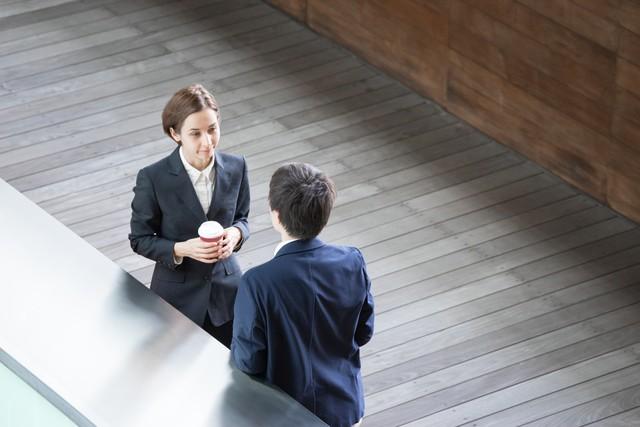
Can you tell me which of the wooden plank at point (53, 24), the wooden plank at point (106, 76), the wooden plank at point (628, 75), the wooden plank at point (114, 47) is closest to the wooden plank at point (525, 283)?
the wooden plank at point (628, 75)

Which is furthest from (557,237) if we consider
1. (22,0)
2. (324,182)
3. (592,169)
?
(22,0)

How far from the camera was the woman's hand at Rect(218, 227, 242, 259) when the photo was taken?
358 centimetres

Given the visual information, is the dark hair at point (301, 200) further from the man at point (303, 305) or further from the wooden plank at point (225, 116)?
the wooden plank at point (225, 116)

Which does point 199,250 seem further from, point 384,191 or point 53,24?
point 53,24

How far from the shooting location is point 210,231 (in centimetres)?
345

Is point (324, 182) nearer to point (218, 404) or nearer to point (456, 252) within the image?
point (218, 404)

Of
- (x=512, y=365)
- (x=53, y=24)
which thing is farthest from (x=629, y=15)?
(x=53, y=24)

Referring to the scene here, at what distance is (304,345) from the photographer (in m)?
3.10

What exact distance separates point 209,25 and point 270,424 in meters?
5.16

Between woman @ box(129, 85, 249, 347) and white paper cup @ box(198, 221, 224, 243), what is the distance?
36mm

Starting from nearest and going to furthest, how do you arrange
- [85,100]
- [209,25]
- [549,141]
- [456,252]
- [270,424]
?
[270,424]
[456,252]
[549,141]
[85,100]
[209,25]

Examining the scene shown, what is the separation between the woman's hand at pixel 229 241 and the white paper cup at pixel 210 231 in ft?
0.33

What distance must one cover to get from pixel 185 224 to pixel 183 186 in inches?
5.1

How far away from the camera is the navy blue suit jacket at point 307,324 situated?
304 centimetres
